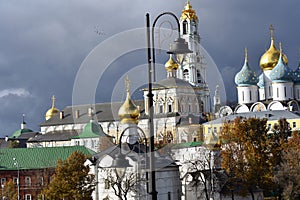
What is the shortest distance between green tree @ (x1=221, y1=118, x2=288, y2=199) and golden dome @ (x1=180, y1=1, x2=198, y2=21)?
45961 mm

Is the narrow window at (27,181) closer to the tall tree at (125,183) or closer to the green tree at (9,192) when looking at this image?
the green tree at (9,192)

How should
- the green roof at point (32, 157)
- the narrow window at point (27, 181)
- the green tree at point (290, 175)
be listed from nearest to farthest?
the green tree at point (290, 175) < the narrow window at point (27, 181) < the green roof at point (32, 157)

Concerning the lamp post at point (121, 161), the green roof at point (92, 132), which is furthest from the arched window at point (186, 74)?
the lamp post at point (121, 161)

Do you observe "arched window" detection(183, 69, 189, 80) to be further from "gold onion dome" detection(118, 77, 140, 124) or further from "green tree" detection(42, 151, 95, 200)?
"green tree" detection(42, 151, 95, 200)

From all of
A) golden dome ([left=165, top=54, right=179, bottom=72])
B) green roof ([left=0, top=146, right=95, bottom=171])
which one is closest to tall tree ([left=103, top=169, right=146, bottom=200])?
green roof ([left=0, top=146, right=95, bottom=171])

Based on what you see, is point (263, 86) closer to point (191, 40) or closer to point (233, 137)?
point (191, 40)

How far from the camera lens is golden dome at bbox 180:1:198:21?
93838 millimetres

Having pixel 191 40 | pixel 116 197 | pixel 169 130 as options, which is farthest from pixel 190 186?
pixel 191 40

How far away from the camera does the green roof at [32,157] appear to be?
2068 inches

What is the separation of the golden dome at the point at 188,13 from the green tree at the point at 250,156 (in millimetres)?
45961

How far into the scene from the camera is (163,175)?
44.9 meters

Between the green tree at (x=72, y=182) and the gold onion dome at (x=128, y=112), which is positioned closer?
the green tree at (x=72, y=182)

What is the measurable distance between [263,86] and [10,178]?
3870cm

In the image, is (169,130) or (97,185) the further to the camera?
(169,130)
